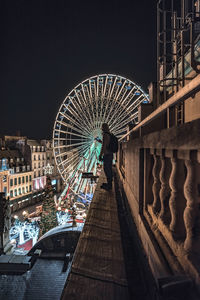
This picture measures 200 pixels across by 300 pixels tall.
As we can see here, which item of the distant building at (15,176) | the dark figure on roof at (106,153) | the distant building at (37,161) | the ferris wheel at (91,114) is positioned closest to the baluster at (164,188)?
the dark figure on roof at (106,153)

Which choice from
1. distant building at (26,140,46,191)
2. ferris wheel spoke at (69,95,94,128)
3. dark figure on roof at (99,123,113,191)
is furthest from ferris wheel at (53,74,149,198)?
distant building at (26,140,46,191)

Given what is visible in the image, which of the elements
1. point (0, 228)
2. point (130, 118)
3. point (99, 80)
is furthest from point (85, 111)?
point (0, 228)

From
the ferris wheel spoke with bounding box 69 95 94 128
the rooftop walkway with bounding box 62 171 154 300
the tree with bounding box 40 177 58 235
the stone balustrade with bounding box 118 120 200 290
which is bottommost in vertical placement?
the tree with bounding box 40 177 58 235

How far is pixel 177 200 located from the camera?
148 centimetres

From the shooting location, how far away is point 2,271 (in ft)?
21.7

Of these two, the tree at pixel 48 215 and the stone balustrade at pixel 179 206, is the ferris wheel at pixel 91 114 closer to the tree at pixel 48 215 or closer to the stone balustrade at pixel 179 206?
the tree at pixel 48 215

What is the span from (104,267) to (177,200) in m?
0.80

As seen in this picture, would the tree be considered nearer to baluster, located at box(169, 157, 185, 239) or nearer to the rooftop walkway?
the rooftop walkway

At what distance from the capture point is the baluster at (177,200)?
146cm

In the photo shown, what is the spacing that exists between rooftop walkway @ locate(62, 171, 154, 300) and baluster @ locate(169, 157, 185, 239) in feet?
1.76

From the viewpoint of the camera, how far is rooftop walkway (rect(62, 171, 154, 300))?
1201mm

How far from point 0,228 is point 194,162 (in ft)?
31.3

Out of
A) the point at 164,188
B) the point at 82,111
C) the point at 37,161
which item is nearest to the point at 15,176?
the point at 37,161

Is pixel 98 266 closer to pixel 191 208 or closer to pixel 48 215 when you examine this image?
pixel 191 208
